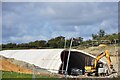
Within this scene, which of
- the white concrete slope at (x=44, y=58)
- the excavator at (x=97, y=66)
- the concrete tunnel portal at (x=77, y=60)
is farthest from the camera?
the concrete tunnel portal at (x=77, y=60)

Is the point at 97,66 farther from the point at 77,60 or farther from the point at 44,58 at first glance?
the point at 44,58

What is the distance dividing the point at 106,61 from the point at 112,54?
209 inches

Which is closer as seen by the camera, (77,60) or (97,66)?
(97,66)

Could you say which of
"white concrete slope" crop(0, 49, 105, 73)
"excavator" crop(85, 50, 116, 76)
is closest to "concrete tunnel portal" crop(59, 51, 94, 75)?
"white concrete slope" crop(0, 49, 105, 73)

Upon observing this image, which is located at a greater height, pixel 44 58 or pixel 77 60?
pixel 44 58

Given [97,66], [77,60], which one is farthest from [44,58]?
[77,60]

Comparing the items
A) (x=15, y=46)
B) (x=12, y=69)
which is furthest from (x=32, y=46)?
(x=12, y=69)

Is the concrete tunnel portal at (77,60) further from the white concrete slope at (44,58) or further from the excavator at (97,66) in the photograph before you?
the excavator at (97,66)

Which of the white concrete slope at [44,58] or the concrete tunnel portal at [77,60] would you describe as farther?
the concrete tunnel portal at [77,60]

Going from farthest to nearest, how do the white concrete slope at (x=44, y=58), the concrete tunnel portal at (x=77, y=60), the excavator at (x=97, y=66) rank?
1. the concrete tunnel portal at (x=77, y=60)
2. the excavator at (x=97, y=66)
3. the white concrete slope at (x=44, y=58)

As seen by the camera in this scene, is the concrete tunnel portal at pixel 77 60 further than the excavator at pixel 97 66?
Yes

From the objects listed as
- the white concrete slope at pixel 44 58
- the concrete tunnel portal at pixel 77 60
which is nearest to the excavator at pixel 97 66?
the concrete tunnel portal at pixel 77 60

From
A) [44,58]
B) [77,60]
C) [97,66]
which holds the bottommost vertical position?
[97,66]

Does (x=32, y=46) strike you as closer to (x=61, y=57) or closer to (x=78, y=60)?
(x=78, y=60)
